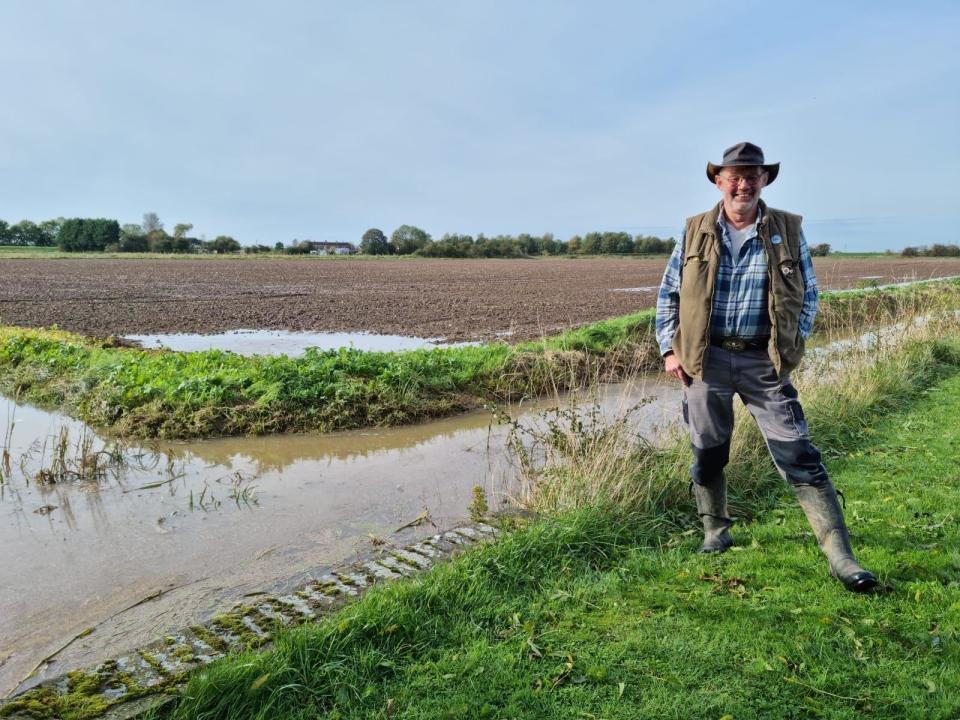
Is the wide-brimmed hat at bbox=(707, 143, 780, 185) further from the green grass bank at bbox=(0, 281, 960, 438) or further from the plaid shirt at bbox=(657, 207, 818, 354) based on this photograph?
the green grass bank at bbox=(0, 281, 960, 438)

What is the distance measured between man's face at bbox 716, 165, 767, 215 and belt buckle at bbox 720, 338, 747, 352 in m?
0.70

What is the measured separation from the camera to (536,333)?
15766 millimetres

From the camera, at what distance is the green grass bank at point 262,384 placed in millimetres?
8250

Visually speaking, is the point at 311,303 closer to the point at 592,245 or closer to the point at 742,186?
the point at 742,186

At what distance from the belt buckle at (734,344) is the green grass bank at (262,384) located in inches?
127

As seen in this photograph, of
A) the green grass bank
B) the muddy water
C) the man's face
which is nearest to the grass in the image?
the muddy water

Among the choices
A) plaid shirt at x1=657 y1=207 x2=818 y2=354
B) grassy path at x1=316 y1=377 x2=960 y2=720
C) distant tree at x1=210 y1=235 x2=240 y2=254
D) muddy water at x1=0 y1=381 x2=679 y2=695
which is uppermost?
distant tree at x1=210 y1=235 x2=240 y2=254

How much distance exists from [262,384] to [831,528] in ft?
22.6

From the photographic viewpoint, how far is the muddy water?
4.10m

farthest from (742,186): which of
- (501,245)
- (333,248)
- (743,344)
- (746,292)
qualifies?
(333,248)

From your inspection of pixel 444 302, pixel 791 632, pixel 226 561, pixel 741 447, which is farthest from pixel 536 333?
pixel 791 632

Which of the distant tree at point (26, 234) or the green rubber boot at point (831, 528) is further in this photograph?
the distant tree at point (26, 234)

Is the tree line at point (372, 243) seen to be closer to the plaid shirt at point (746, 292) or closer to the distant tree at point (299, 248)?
the distant tree at point (299, 248)

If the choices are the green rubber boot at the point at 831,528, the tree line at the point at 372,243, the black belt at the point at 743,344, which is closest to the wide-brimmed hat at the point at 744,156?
the black belt at the point at 743,344
